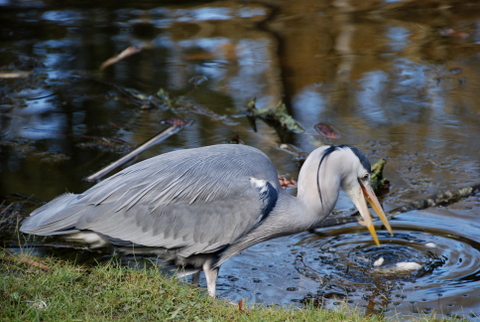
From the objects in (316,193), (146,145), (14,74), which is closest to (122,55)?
(14,74)

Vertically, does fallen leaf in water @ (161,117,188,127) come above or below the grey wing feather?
below

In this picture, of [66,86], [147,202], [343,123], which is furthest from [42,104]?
[147,202]

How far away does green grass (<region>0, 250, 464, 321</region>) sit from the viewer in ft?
12.4

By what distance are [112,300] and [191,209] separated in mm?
1010

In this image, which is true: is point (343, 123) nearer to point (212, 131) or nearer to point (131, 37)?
point (212, 131)

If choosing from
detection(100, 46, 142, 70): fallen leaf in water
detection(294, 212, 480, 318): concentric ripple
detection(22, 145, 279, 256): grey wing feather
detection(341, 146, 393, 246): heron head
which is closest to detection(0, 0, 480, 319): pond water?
detection(294, 212, 480, 318): concentric ripple

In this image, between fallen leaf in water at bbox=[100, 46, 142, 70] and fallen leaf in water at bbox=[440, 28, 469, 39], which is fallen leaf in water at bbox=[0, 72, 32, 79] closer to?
fallen leaf in water at bbox=[100, 46, 142, 70]

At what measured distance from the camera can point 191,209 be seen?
472cm

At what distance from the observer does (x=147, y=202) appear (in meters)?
4.70

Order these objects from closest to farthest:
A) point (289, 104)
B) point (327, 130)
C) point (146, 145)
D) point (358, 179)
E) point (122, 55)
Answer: point (358, 179), point (146, 145), point (327, 130), point (289, 104), point (122, 55)

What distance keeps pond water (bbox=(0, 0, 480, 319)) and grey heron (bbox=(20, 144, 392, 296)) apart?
0.49 meters

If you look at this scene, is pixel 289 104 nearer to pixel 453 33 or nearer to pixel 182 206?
pixel 453 33

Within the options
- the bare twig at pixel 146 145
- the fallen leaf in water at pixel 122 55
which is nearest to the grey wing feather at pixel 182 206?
the bare twig at pixel 146 145

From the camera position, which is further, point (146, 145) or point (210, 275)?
point (146, 145)
